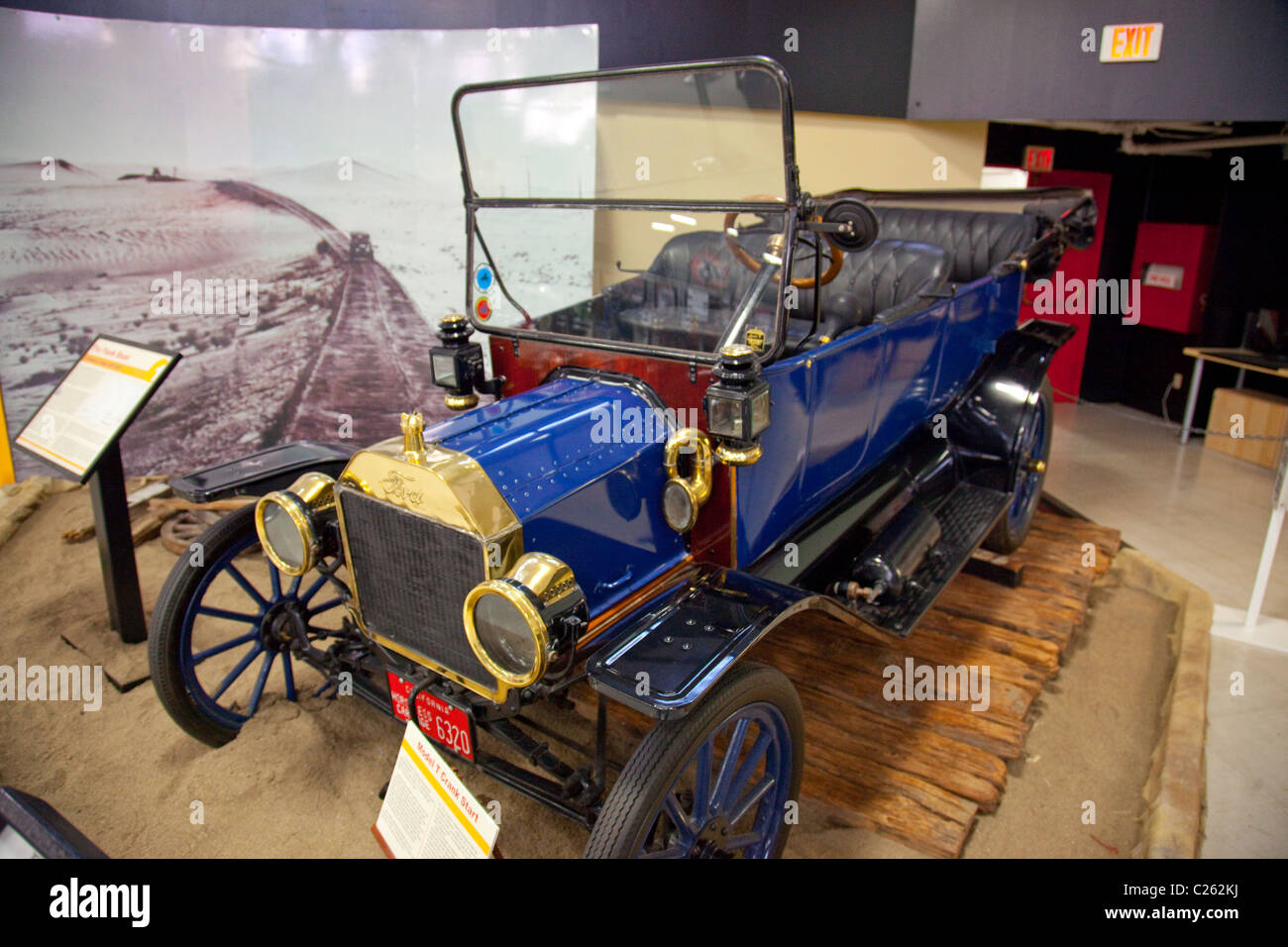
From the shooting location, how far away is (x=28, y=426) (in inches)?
117

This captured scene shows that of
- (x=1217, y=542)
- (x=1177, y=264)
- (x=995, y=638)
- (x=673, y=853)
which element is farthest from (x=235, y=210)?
(x=1177, y=264)

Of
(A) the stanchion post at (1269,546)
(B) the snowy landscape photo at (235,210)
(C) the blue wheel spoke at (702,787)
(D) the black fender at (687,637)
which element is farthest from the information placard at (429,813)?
(B) the snowy landscape photo at (235,210)

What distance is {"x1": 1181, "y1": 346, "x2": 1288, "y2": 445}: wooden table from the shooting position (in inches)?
201

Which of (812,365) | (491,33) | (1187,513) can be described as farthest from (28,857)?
(1187,513)

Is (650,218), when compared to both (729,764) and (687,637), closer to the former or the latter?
(687,637)

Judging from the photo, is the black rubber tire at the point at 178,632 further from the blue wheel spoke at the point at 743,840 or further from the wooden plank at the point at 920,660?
the wooden plank at the point at 920,660

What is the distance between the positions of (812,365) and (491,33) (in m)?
2.91

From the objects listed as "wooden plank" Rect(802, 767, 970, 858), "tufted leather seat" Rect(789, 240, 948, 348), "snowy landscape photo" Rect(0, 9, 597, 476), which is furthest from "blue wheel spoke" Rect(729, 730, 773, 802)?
"snowy landscape photo" Rect(0, 9, 597, 476)

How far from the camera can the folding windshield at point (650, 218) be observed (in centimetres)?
225

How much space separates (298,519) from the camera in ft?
6.91

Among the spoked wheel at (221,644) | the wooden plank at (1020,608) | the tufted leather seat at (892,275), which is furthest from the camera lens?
the tufted leather seat at (892,275)

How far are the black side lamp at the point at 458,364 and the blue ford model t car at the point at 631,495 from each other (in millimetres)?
13

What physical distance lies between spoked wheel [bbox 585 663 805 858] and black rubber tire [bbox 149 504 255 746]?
1460 millimetres
